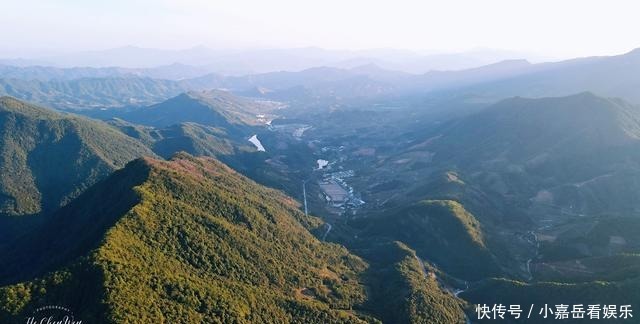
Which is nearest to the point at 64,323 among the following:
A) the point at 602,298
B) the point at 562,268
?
the point at 602,298

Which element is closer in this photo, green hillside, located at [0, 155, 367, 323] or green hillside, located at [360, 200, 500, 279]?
green hillside, located at [0, 155, 367, 323]

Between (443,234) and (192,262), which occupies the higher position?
(192,262)

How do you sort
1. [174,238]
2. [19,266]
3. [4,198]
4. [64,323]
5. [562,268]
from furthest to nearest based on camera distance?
[4,198], [562,268], [19,266], [174,238], [64,323]

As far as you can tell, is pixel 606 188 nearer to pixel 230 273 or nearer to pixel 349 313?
pixel 349 313

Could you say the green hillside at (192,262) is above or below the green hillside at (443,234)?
above

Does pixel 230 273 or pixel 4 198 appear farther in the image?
pixel 4 198

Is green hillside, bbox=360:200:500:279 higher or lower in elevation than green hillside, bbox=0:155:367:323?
lower

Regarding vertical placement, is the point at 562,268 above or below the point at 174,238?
below

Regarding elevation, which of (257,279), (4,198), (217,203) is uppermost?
(217,203)

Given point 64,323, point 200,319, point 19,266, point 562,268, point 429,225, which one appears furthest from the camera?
point 429,225

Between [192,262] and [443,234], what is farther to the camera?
[443,234]

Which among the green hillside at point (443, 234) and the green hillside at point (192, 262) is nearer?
the green hillside at point (192, 262)
